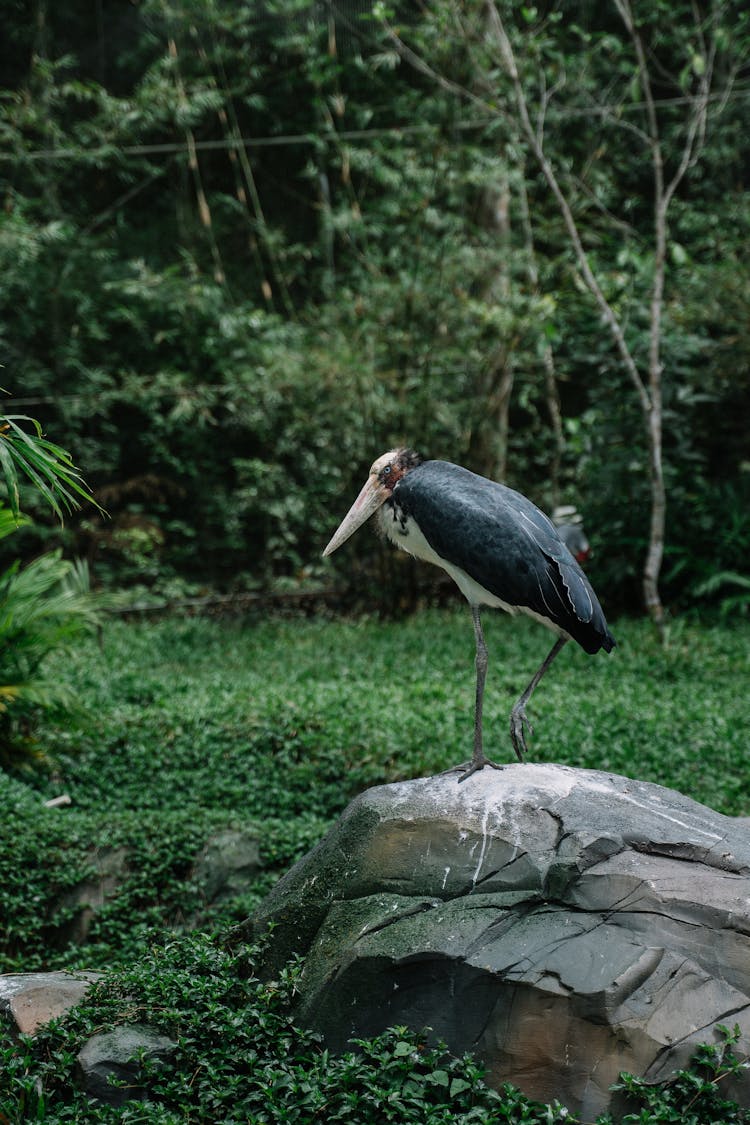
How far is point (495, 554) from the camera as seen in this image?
12.2 ft

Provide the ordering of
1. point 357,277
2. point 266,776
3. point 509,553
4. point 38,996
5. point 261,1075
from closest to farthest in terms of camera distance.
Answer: point 261,1075
point 38,996
point 509,553
point 266,776
point 357,277

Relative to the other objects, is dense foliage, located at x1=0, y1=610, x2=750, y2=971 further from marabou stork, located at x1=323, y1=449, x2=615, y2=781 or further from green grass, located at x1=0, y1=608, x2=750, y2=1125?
marabou stork, located at x1=323, y1=449, x2=615, y2=781

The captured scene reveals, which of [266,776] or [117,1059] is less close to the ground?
[117,1059]

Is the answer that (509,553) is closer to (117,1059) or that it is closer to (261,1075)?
(261,1075)

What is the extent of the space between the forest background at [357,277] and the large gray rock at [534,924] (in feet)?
Result: 14.8

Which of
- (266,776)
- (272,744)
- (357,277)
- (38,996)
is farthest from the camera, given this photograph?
(357,277)

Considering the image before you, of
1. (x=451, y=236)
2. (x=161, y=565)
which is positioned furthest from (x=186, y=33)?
(x=161, y=565)

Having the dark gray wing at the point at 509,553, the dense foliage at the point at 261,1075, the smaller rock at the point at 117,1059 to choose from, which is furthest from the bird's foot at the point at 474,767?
the smaller rock at the point at 117,1059

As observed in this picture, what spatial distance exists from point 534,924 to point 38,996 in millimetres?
1645

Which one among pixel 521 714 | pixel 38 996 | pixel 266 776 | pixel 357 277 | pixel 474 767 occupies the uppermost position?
pixel 357 277

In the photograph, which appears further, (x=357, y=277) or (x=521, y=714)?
(x=357, y=277)

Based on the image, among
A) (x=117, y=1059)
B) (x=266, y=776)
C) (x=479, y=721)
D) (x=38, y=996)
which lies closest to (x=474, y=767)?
(x=479, y=721)

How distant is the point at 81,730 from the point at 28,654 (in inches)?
19.7

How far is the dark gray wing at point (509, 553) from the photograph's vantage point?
3699 millimetres
